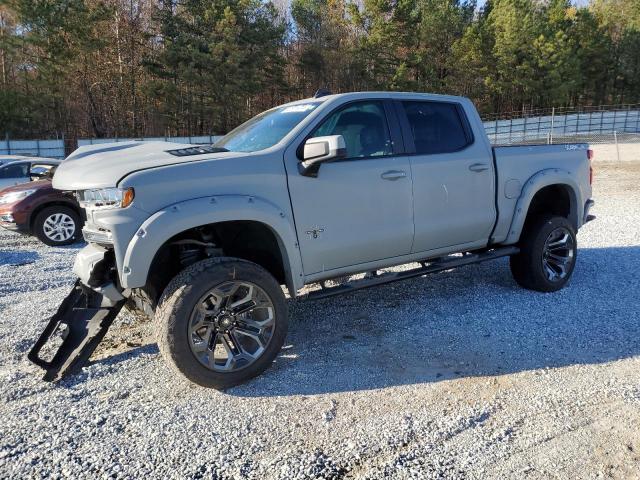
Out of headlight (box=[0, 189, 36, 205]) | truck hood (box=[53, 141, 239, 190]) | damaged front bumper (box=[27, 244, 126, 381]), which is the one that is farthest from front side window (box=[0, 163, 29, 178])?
damaged front bumper (box=[27, 244, 126, 381])

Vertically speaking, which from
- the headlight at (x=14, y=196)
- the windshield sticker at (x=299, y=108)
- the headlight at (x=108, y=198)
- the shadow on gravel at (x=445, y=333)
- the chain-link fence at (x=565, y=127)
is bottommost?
the chain-link fence at (x=565, y=127)

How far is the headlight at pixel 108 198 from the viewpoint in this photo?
327 cm

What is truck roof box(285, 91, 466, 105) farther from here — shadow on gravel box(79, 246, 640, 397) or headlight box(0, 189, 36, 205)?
headlight box(0, 189, 36, 205)

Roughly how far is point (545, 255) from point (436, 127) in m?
1.91

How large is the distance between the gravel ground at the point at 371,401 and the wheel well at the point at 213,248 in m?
0.67

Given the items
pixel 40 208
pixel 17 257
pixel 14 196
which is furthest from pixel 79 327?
pixel 14 196

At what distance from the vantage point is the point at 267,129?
4.35 meters

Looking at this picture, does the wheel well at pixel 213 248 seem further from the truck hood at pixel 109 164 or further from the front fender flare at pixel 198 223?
the truck hood at pixel 109 164

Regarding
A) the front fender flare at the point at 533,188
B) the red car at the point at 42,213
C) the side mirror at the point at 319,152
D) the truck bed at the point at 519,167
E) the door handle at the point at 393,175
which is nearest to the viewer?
the side mirror at the point at 319,152

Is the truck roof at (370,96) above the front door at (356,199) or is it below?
above


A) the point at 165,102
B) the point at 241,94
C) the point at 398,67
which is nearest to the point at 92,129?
the point at 165,102

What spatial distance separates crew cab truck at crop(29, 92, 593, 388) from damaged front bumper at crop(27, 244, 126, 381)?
11 millimetres

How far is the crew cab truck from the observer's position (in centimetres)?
340

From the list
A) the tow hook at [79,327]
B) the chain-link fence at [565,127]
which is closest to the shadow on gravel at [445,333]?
the tow hook at [79,327]
